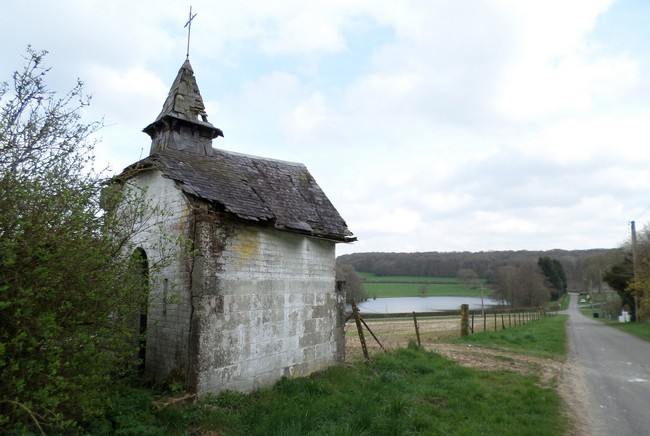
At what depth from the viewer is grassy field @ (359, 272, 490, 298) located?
85.8 meters

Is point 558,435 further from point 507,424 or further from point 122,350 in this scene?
point 122,350

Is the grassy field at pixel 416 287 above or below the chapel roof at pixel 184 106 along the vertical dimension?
below

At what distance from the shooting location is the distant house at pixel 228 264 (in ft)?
25.0

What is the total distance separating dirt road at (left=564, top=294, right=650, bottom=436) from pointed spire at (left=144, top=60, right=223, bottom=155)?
976cm

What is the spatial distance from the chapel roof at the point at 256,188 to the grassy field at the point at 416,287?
68.9 m

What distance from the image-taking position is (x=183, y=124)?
1076 centimetres

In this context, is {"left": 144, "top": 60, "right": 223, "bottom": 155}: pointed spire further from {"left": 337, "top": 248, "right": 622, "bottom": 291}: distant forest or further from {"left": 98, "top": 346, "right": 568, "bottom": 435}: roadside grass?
{"left": 337, "top": 248, "right": 622, "bottom": 291}: distant forest

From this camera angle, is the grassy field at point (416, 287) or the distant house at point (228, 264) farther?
the grassy field at point (416, 287)

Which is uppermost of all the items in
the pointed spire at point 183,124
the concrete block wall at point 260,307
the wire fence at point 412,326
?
the pointed spire at point 183,124

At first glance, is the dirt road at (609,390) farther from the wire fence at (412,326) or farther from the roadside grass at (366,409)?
the wire fence at (412,326)

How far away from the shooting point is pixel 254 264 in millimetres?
8656

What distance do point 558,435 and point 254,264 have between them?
233 inches

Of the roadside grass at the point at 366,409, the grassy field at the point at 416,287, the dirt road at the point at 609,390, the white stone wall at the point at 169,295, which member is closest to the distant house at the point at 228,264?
the white stone wall at the point at 169,295

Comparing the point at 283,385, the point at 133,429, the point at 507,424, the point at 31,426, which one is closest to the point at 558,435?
the point at 507,424
